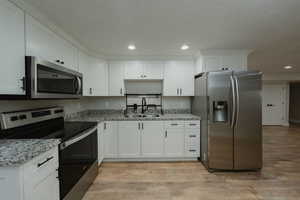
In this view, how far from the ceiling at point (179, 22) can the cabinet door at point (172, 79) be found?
73cm

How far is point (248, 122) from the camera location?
2.93 meters

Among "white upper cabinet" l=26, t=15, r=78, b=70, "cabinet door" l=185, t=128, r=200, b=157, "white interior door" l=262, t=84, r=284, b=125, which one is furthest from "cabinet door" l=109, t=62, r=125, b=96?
"white interior door" l=262, t=84, r=284, b=125

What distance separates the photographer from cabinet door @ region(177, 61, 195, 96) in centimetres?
385

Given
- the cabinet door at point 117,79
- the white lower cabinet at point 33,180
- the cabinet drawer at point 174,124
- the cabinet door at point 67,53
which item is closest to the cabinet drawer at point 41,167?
the white lower cabinet at point 33,180

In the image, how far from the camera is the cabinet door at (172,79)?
387 centimetres

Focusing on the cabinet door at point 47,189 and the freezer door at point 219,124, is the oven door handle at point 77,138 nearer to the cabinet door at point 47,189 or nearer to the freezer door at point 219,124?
the cabinet door at point 47,189

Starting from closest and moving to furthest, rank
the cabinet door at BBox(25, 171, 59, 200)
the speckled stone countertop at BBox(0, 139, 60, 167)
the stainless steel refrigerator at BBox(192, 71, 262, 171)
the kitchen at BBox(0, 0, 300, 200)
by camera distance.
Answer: the speckled stone countertop at BBox(0, 139, 60, 167) → the cabinet door at BBox(25, 171, 59, 200) → the kitchen at BBox(0, 0, 300, 200) → the stainless steel refrigerator at BBox(192, 71, 262, 171)

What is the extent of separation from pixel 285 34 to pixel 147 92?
9.01 feet

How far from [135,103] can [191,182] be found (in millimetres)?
2158

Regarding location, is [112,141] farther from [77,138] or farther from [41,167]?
[41,167]

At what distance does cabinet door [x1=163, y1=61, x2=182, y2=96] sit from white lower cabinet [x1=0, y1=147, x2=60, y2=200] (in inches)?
107

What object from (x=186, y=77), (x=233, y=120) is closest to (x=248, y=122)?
(x=233, y=120)

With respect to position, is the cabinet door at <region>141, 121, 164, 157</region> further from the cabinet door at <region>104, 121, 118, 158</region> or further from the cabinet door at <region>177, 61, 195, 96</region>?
the cabinet door at <region>177, 61, 195, 96</region>

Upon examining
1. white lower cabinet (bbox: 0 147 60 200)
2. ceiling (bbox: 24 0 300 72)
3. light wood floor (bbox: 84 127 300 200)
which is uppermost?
ceiling (bbox: 24 0 300 72)
